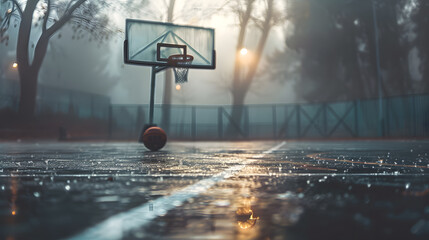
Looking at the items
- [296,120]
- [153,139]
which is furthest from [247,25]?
[153,139]

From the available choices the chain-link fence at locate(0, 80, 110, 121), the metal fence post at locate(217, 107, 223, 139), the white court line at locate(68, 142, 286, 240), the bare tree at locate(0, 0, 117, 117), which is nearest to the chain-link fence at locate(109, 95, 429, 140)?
the metal fence post at locate(217, 107, 223, 139)

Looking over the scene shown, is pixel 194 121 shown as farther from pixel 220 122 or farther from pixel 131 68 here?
pixel 131 68

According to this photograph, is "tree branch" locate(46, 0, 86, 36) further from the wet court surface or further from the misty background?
the wet court surface

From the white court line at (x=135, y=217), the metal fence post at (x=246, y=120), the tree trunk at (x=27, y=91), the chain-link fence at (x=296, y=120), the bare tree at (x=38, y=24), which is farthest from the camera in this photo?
the metal fence post at (x=246, y=120)

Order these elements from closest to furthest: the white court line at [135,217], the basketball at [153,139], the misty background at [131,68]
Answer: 1. the white court line at [135,217]
2. the basketball at [153,139]
3. the misty background at [131,68]

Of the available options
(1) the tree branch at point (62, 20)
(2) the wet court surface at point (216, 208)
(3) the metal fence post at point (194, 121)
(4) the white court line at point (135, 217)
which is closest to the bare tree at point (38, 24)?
(1) the tree branch at point (62, 20)

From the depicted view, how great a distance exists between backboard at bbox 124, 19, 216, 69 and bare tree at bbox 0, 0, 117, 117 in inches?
356

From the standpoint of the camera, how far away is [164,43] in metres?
12.3

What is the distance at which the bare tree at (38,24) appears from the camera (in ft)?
65.7

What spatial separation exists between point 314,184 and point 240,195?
2.55 ft

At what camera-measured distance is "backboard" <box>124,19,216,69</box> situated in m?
11.8

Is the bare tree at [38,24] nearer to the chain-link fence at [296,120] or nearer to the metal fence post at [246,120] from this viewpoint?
the chain-link fence at [296,120]

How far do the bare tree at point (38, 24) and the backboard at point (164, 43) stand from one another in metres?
9.05

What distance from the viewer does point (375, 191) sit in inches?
109
